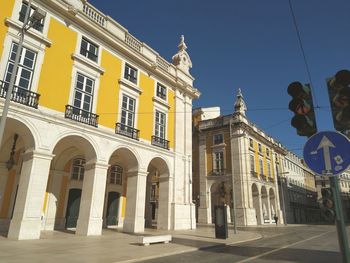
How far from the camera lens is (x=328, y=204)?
4059 millimetres

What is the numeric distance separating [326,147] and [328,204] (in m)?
0.85

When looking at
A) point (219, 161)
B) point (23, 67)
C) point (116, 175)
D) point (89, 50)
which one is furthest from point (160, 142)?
point (219, 161)

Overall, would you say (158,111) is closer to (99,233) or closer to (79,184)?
(79,184)

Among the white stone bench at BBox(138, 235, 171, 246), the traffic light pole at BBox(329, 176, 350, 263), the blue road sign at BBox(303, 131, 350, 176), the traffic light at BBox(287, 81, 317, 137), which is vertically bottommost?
the white stone bench at BBox(138, 235, 171, 246)

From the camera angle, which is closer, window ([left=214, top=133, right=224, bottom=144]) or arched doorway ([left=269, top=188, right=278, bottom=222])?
window ([left=214, top=133, right=224, bottom=144])

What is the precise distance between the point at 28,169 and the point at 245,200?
1057 inches

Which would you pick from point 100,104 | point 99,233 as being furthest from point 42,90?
point 99,233

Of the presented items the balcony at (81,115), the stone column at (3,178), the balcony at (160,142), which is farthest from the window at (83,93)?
the balcony at (160,142)

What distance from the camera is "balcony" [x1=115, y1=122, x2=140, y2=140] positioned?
1873cm

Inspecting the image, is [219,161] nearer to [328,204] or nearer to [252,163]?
[252,163]

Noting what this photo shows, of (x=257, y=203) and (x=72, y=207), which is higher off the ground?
(x=257, y=203)

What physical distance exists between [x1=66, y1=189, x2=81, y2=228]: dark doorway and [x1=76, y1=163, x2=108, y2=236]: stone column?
13.7 ft

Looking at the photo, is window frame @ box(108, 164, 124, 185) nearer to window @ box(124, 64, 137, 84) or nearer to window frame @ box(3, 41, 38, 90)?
window @ box(124, 64, 137, 84)

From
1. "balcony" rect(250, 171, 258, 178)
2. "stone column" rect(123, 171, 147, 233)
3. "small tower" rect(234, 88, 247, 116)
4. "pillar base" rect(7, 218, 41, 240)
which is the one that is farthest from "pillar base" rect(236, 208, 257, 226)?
"pillar base" rect(7, 218, 41, 240)
